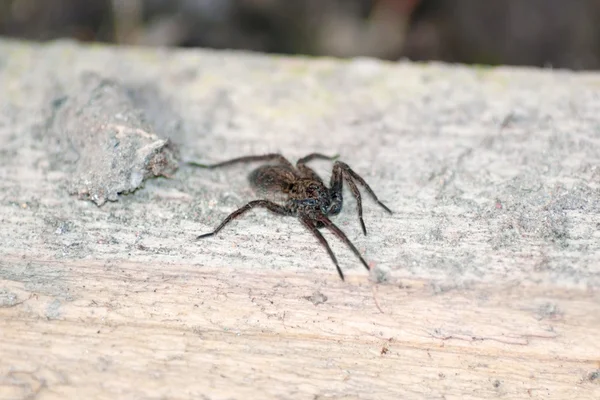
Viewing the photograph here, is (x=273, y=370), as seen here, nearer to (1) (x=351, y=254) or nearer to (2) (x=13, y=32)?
(1) (x=351, y=254)

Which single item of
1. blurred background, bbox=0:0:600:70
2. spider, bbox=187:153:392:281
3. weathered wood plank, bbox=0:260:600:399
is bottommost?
weathered wood plank, bbox=0:260:600:399

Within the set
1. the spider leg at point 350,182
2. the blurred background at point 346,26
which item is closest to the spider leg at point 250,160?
the spider leg at point 350,182

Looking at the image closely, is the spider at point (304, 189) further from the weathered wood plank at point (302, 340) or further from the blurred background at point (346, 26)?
the blurred background at point (346, 26)

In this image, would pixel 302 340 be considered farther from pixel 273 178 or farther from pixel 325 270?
pixel 273 178

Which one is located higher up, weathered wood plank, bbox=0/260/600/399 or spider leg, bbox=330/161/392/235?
spider leg, bbox=330/161/392/235

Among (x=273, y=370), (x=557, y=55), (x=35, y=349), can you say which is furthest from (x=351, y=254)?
(x=557, y=55)

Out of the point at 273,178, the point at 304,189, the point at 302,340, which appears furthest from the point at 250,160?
the point at 302,340

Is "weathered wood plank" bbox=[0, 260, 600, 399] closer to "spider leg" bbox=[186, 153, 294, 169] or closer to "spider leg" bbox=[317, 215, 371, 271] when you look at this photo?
"spider leg" bbox=[317, 215, 371, 271]

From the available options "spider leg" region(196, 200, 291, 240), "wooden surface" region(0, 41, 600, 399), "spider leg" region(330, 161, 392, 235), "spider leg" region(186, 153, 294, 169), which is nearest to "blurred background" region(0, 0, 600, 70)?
"wooden surface" region(0, 41, 600, 399)
